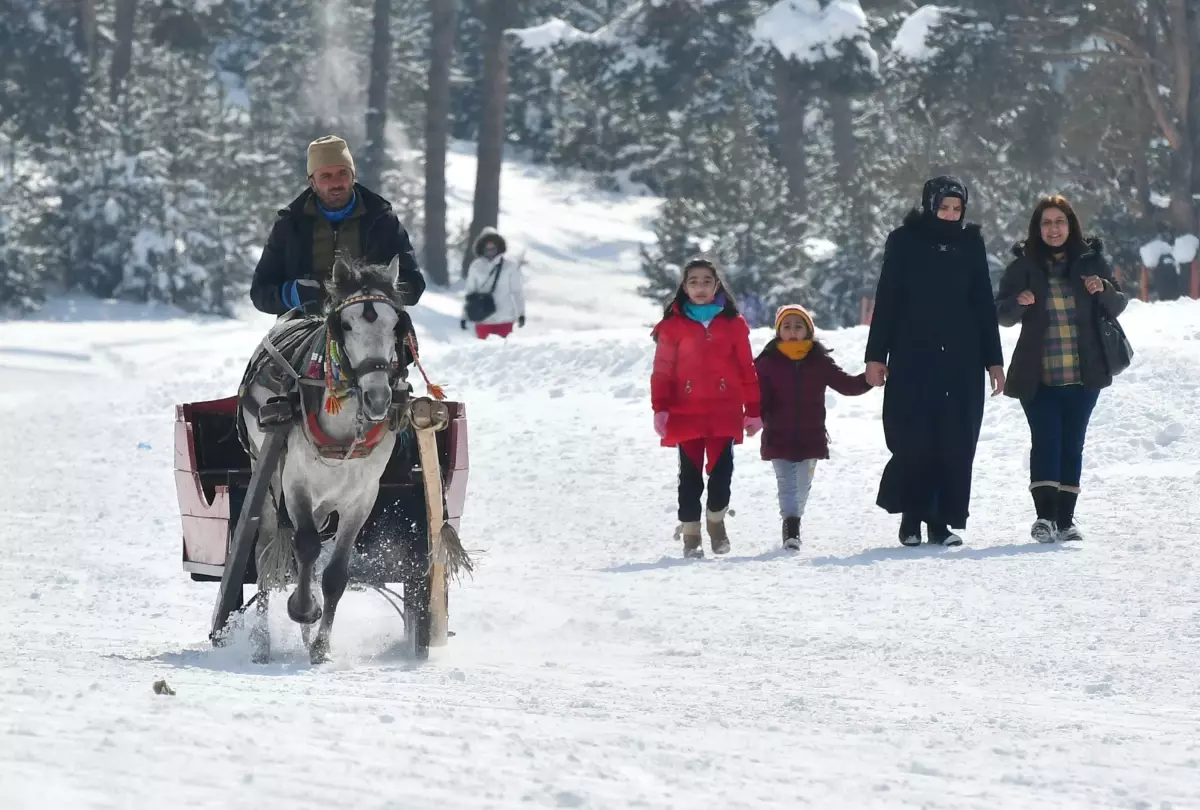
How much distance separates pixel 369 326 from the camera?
23.5 feet

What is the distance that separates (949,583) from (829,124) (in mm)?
45423

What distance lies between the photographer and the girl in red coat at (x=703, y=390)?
11438 millimetres

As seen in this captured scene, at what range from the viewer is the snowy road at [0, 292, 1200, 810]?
4.93m

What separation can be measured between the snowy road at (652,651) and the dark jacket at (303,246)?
4.87 feet

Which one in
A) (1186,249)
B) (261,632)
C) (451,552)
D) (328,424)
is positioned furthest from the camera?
(1186,249)

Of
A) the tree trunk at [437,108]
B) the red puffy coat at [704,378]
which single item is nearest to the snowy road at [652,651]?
the red puffy coat at [704,378]

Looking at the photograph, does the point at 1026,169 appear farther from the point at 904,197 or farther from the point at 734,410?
the point at 734,410

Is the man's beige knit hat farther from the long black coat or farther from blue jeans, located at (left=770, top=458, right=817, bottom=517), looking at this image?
blue jeans, located at (left=770, top=458, right=817, bottom=517)

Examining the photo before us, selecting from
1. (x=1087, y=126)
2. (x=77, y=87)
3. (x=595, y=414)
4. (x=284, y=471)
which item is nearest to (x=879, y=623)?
(x=284, y=471)

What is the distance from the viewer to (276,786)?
4598 millimetres

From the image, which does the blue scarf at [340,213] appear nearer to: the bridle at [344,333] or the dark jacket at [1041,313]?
the bridle at [344,333]

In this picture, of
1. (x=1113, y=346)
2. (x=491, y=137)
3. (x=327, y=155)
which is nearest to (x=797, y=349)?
(x=1113, y=346)

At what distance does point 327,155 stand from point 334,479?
4.69ft

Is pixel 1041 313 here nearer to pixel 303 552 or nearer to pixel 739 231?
pixel 303 552
